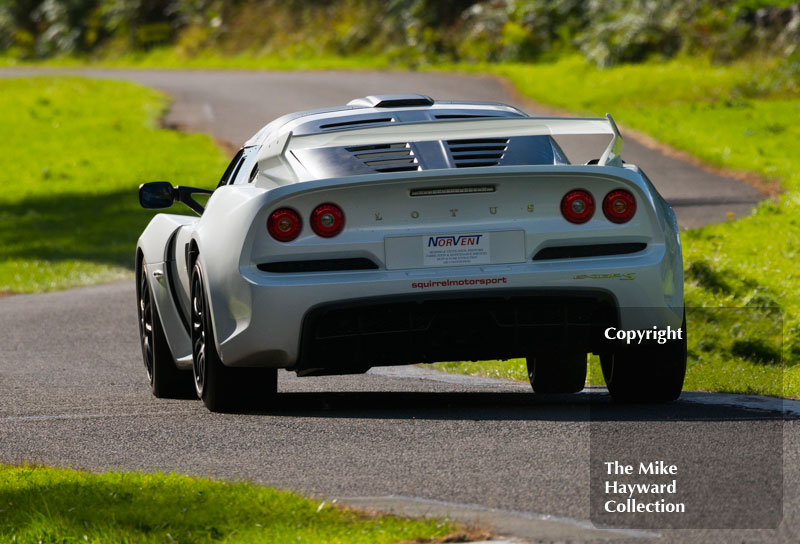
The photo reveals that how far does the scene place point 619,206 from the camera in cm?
711

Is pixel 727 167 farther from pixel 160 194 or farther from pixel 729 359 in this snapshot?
pixel 160 194

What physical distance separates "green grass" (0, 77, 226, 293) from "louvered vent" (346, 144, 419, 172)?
1082cm

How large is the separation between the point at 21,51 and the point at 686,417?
55180 millimetres

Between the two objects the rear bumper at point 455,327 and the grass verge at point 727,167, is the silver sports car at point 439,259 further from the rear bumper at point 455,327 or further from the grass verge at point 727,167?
the grass verge at point 727,167

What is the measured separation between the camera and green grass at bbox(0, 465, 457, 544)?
482 cm

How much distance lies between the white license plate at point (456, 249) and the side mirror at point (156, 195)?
1.99 m

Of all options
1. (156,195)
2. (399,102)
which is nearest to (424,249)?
(399,102)

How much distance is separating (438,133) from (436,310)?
842mm

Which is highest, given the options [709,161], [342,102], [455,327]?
[455,327]

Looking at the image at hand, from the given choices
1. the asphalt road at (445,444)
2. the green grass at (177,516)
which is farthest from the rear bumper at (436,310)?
the green grass at (177,516)

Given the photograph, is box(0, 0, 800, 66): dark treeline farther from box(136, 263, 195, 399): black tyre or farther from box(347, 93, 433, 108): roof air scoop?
box(136, 263, 195, 399): black tyre

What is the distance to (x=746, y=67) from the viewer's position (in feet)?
101

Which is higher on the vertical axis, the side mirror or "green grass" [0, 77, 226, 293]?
the side mirror

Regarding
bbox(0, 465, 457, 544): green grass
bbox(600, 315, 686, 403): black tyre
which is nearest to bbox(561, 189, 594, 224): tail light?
bbox(600, 315, 686, 403): black tyre
